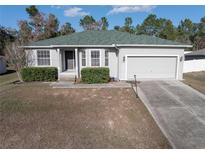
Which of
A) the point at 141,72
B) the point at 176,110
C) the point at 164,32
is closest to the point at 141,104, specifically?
the point at 176,110

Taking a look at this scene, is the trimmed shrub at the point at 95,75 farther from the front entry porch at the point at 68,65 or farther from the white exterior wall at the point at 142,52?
the front entry porch at the point at 68,65

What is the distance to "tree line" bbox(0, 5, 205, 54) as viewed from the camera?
32500 mm

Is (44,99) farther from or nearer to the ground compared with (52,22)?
nearer to the ground

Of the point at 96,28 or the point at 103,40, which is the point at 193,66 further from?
the point at 96,28

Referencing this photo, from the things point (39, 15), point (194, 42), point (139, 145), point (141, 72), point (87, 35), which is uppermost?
point (39, 15)

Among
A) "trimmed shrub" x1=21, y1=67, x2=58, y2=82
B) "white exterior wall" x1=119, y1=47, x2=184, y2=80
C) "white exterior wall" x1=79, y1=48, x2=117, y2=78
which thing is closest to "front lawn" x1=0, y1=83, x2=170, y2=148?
"trimmed shrub" x1=21, y1=67, x2=58, y2=82

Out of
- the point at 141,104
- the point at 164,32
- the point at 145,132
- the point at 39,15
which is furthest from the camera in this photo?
the point at 164,32

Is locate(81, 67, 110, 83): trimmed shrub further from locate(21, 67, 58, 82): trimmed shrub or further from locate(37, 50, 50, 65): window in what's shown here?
locate(37, 50, 50, 65): window

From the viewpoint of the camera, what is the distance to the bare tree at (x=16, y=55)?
526 inches

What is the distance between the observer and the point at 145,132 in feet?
17.2

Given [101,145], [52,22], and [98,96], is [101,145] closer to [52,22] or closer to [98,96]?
[98,96]

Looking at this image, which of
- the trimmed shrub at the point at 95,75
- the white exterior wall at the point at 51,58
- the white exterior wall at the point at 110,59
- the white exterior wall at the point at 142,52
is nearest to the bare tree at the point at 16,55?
the white exterior wall at the point at 51,58

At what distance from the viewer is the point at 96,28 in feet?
145

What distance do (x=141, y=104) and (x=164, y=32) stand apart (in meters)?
37.3
